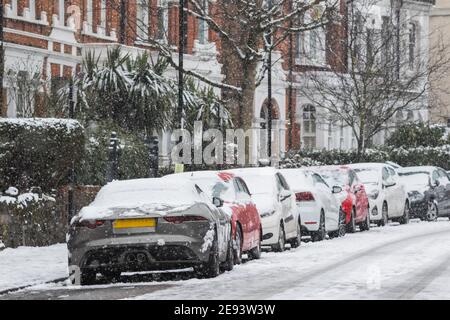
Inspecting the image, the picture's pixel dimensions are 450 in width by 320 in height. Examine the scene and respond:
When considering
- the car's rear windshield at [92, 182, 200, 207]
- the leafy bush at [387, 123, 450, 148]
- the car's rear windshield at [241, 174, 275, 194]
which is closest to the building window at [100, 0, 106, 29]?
the leafy bush at [387, 123, 450, 148]

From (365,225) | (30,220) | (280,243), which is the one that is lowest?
(365,225)

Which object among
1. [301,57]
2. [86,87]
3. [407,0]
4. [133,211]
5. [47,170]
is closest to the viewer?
[133,211]

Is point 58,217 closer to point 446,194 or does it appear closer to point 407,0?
point 446,194

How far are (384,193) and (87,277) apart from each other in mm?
19114

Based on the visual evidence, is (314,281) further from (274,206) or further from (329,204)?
(329,204)

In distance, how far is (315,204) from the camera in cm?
2895

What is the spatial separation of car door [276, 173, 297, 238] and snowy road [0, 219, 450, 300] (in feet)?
2.83

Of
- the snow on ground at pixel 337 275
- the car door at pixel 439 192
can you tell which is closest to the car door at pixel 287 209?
the snow on ground at pixel 337 275

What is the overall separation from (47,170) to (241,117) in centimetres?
1403

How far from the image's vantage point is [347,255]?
23281 millimetres

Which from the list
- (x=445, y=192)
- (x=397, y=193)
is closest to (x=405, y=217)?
(x=397, y=193)

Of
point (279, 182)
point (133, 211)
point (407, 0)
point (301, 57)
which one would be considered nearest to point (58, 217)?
point (279, 182)

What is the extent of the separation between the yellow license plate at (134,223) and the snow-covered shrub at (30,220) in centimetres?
640

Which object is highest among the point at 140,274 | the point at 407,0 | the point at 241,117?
the point at 407,0
